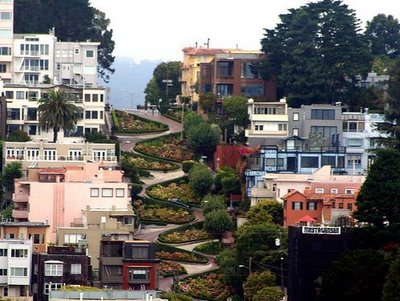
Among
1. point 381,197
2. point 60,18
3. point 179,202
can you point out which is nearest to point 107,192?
point 179,202

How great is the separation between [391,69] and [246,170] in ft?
A: 40.7

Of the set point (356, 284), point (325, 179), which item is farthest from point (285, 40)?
point (356, 284)

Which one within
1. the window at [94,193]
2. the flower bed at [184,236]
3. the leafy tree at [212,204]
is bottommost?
the flower bed at [184,236]

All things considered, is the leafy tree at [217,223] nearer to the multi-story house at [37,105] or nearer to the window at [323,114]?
the window at [323,114]

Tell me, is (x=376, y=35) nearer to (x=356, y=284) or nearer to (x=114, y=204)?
(x=114, y=204)

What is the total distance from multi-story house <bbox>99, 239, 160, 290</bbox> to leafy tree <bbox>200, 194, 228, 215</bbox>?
13643mm

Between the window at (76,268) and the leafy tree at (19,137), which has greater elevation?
the leafy tree at (19,137)

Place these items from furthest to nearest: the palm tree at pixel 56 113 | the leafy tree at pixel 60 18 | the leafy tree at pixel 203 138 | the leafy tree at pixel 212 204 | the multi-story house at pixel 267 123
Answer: the leafy tree at pixel 60 18 → the multi-story house at pixel 267 123 → the leafy tree at pixel 203 138 → the palm tree at pixel 56 113 → the leafy tree at pixel 212 204

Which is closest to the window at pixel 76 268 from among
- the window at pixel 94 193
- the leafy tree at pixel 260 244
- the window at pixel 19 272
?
the window at pixel 19 272

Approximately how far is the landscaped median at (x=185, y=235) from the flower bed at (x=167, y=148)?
12.6 meters

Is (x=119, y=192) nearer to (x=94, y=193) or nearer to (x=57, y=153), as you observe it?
(x=94, y=193)

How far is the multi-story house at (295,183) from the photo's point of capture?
12488 centimetres

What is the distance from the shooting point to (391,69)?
5492 inches

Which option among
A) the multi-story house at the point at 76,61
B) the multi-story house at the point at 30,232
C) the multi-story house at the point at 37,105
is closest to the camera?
the multi-story house at the point at 30,232
